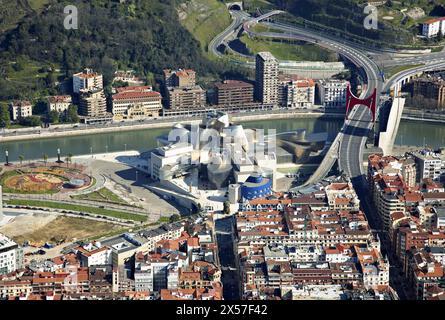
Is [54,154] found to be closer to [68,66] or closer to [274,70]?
[68,66]

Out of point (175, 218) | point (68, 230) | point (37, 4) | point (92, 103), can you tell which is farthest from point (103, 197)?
point (37, 4)

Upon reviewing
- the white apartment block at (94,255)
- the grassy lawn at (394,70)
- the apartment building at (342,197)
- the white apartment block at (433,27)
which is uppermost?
the white apartment block at (433,27)

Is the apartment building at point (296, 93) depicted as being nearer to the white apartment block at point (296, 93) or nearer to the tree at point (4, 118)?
the white apartment block at point (296, 93)

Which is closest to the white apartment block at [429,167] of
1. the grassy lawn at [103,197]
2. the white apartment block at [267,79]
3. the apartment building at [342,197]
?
the apartment building at [342,197]

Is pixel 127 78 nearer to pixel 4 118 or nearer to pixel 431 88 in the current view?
pixel 4 118
